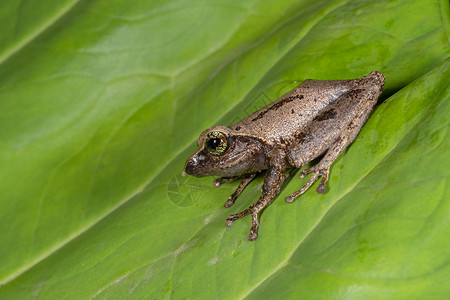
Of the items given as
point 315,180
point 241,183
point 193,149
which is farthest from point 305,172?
point 193,149

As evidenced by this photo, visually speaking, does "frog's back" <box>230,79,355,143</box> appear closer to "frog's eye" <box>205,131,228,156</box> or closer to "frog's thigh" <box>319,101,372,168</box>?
"frog's eye" <box>205,131,228,156</box>

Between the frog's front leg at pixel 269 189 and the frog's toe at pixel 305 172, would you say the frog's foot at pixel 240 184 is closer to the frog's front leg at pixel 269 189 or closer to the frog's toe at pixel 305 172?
the frog's front leg at pixel 269 189

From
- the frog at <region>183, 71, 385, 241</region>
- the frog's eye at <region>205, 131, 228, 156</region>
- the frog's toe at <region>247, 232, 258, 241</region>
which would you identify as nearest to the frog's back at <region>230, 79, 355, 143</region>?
the frog at <region>183, 71, 385, 241</region>

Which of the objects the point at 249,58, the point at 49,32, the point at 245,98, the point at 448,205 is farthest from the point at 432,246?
the point at 49,32

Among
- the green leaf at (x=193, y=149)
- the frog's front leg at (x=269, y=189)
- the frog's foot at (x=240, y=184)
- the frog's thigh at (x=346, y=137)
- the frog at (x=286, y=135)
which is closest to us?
the green leaf at (x=193, y=149)

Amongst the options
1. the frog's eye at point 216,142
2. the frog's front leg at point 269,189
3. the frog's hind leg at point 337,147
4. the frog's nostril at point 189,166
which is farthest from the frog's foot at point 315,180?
the frog's nostril at point 189,166

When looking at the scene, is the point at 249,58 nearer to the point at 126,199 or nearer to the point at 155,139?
the point at 155,139
